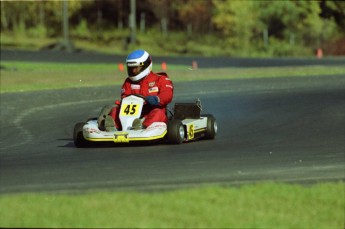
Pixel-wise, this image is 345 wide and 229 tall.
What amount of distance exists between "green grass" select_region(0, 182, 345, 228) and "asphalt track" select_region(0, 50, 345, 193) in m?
0.84

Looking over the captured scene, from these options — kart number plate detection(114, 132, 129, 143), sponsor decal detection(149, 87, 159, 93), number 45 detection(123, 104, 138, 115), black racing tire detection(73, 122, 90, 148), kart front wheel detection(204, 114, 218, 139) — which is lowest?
kart front wheel detection(204, 114, 218, 139)

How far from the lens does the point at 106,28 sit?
88125mm

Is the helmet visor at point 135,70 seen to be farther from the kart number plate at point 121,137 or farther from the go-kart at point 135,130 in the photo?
the kart number plate at point 121,137

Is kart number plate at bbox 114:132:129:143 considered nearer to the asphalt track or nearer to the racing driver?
the asphalt track

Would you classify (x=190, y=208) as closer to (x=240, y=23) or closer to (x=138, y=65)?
(x=138, y=65)

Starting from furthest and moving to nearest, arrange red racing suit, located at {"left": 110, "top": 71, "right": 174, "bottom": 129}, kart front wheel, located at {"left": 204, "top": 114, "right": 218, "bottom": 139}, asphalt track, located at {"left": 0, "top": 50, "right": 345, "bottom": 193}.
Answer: kart front wheel, located at {"left": 204, "top": 114, "right": 218, "bottom": 139}, red racing suit, located at {"left": 110, "top": 71, "right": 174, "bottom": 129}, asphalt track, located at {"left": 0, "top": 50, "right": 345, "bottom": 193}

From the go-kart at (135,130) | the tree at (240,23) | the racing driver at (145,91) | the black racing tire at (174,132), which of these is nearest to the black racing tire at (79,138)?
the go-kart at (135,130)

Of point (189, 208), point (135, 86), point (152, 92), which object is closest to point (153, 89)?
point (152, 92)

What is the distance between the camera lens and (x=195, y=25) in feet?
285

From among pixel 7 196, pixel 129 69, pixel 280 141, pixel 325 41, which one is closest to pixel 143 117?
pixel 129 69

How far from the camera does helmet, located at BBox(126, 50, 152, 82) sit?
16391mm

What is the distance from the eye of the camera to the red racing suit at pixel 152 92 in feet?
52.9

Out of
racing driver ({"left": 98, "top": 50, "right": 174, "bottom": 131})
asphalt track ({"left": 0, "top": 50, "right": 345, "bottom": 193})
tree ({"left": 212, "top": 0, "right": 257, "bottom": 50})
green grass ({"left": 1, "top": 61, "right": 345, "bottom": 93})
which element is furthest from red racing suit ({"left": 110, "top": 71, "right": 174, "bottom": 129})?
tree ({"left": 212, "top": 0, "right": 257, "bottom": 50})

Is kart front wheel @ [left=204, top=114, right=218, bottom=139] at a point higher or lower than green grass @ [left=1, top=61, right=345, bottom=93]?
higher
